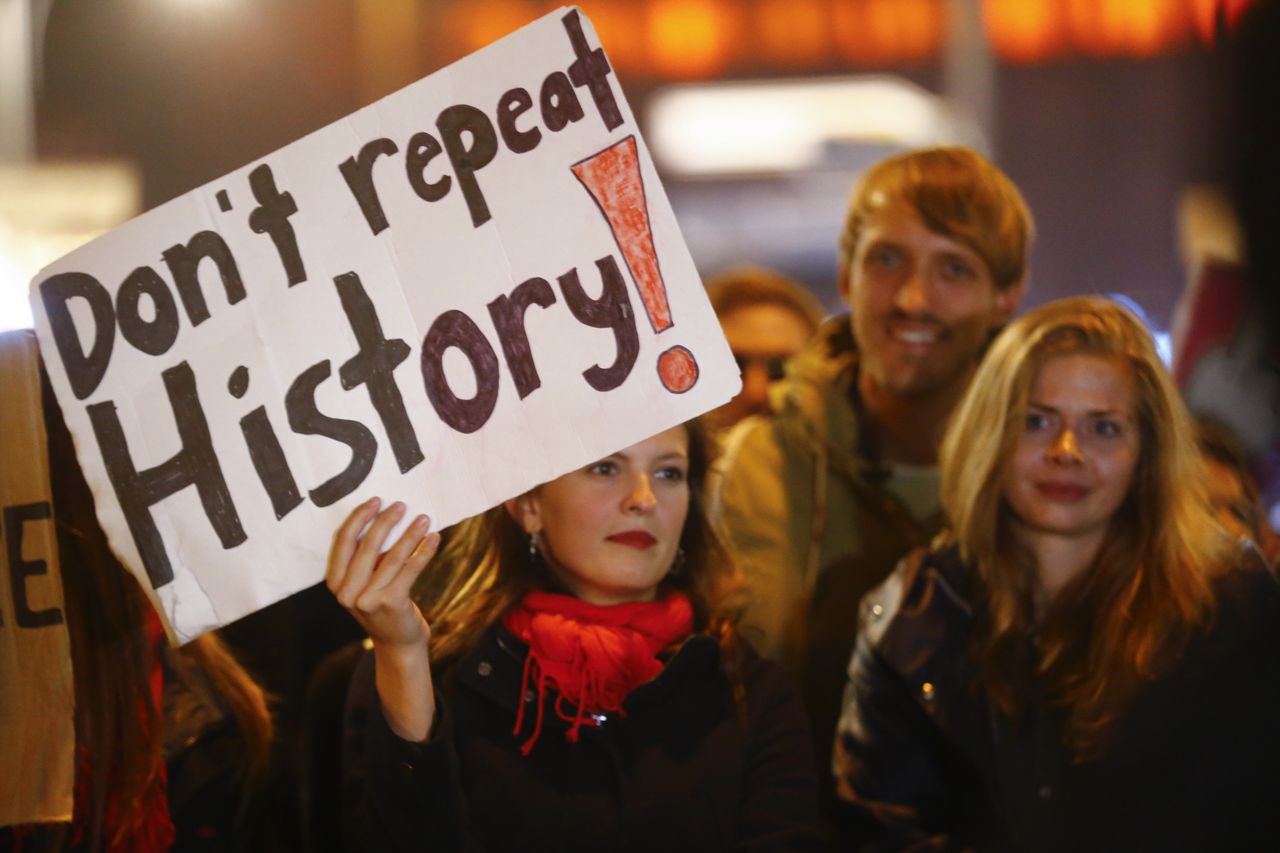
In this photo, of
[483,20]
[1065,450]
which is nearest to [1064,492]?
[1065,450]

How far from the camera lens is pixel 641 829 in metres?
1.84

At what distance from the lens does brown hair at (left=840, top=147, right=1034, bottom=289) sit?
2.73 m

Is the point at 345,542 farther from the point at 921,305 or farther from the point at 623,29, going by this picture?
the point at 623,29

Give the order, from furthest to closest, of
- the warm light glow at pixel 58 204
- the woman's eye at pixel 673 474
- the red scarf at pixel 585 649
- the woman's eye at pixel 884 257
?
the warm light glow at pixel 58 204 → the woman's eye at pixel 884 257 → the woman's eye at pixel 673 474 → the red scarf at pixel 585 649

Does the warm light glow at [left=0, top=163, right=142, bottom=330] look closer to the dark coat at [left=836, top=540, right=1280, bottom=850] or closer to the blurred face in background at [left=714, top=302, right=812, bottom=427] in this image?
the blurred face in background at [left=714, top=302, right=812, bottom=427]

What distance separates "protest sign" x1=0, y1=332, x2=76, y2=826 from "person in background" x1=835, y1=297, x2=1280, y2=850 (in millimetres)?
1189

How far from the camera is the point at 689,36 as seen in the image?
5812 mm

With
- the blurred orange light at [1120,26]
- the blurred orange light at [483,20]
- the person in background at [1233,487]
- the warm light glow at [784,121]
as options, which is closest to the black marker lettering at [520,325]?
the person in background at [1233,487]

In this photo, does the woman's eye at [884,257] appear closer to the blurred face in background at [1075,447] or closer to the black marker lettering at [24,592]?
the blurred face in background at [1075,447]

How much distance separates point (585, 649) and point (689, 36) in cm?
439

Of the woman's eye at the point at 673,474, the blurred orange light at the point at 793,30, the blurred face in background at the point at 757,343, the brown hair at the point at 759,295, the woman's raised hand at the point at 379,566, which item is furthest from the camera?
the blurred orange light at the point at 793,30

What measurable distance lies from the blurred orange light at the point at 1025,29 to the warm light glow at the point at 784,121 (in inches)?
14.8

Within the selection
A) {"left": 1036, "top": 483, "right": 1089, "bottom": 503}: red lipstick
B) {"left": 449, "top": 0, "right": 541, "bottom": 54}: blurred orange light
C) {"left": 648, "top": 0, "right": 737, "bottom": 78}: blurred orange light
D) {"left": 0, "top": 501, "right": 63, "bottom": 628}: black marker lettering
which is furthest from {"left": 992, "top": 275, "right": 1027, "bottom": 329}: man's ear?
{"left": 648, "top": 0, "right": 737, "bottom": 78}: blurred orange light

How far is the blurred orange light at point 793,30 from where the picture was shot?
5.75 metres
